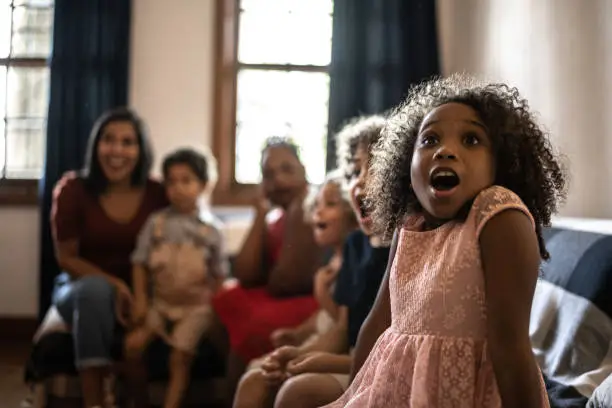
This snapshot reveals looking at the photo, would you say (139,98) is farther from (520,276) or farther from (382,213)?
(520,276)

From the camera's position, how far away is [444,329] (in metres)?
0.97

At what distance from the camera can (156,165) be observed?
413 cm

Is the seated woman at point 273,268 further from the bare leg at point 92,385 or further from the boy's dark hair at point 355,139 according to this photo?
the boy's dark hair at point 355,139

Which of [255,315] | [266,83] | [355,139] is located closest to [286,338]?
[255,315]

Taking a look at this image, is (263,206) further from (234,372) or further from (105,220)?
(234,372)

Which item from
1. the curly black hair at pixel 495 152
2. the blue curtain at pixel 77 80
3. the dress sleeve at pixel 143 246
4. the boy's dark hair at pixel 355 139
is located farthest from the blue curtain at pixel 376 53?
the curly black hair at pixel 495 152

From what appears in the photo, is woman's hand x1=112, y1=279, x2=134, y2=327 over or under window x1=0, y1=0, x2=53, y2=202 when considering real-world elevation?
under

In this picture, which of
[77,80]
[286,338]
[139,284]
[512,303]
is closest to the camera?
[512,303]

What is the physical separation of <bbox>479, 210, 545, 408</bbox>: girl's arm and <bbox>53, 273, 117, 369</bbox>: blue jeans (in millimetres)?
1800

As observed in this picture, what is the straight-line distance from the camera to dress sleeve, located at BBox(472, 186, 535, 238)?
932mm

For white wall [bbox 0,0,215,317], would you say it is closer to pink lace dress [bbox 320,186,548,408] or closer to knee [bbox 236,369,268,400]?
knee [bbox 236,369,268,400]

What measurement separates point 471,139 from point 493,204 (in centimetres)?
12

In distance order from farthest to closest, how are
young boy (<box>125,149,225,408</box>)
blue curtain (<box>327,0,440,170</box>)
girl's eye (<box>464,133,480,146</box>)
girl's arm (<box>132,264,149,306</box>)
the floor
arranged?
blue curtain (<box>327,0,440,170</box>) < the floor < girl's arm (<box>132,264,149,306</box>) < young boy (<box>125,149,225,408</box>) < girl's eye (<box>464,133,480,146</box>)

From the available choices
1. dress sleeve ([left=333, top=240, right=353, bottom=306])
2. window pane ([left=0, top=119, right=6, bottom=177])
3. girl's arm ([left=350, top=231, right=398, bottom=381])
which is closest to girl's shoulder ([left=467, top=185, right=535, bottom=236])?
girl's arm ([left=350, top=231, right=398, bottom=381])
